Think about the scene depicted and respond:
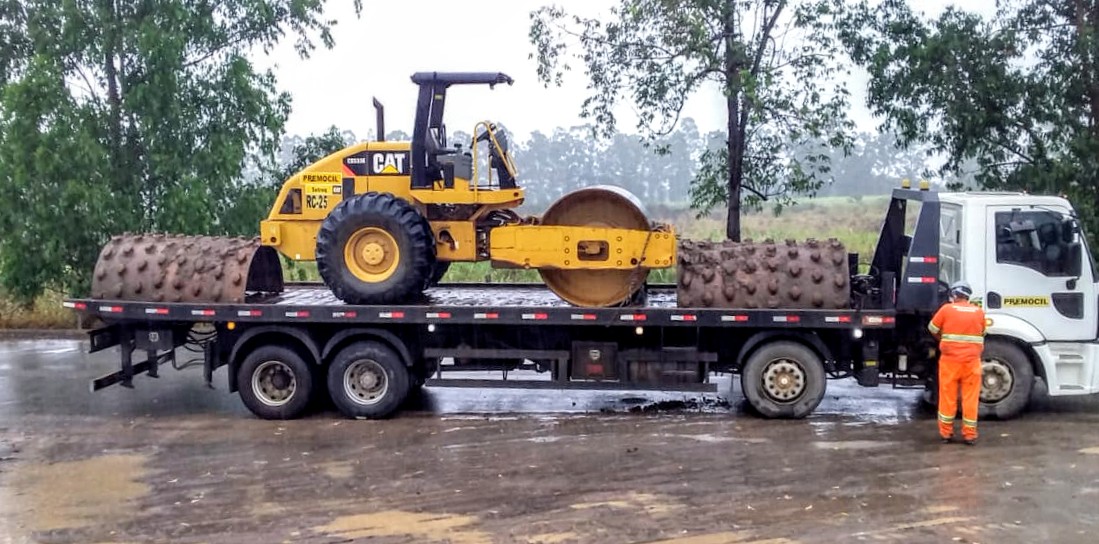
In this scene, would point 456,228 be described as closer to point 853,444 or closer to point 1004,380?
point 853,444

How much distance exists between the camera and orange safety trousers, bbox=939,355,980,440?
386 inches

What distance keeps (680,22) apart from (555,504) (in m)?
8.63

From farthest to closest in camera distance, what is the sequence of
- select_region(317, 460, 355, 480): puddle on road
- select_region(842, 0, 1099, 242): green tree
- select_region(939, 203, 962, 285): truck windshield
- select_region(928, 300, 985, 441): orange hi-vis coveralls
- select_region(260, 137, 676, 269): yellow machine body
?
select_region(842, 0, 1099, 242): green tree, select_region(260, 137, 676, 269): yellow machine body, select_region(939, 203, 962, 285): truck windshield, select_region(928, 300, 985, 441): orange hi-vis coveralls, select_region(317, 460, 355, 480): puddle on road

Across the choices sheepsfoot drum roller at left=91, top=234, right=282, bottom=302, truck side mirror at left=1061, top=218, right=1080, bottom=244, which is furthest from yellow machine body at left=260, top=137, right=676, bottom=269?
truck side mirror at left=1061, top=218, right=1080, bottom=244

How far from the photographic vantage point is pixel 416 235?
10.9m

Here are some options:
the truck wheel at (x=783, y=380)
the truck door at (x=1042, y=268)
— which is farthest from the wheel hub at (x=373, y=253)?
the truck door at (x=1042, y=268)

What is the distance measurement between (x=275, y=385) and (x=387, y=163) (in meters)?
2.56

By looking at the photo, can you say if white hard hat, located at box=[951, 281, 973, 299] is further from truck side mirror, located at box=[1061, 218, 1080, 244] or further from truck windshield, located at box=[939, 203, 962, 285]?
truck side mirror, located at box=[1061, 218, 1080, 244]

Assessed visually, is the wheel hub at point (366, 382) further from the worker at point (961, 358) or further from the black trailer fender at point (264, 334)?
the worker at point (961, 358)

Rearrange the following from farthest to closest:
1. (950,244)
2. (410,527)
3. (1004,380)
A: 1. (950,244)
2. (1004,380)
3. (410,527)

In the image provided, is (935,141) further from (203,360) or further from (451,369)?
(203,360)

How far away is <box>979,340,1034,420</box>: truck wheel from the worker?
2.80 ft

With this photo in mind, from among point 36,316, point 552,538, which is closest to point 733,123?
point 552,538

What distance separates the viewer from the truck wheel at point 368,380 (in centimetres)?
1106
